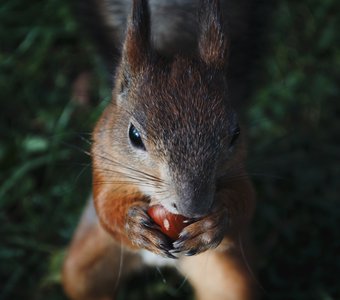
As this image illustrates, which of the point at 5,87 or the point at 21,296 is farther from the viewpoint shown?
the point at 5,87

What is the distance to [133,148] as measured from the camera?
6.22ft

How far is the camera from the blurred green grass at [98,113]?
9.03ft

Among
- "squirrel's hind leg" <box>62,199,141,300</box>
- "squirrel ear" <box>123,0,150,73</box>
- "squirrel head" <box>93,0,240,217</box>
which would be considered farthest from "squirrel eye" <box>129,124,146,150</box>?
"squirrel's hind leg" <box>62,199,141,300</box>

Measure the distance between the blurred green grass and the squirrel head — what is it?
599mm

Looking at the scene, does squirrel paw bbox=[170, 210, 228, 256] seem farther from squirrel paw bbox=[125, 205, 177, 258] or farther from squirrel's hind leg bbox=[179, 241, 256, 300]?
squirrel's hind leg bbox=[179, 241, 256, 300]

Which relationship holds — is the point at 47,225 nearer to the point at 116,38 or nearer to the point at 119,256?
the point at 119,256

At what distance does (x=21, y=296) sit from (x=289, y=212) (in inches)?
43.2

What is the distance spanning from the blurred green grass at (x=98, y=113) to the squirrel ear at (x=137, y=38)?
26.4 inches

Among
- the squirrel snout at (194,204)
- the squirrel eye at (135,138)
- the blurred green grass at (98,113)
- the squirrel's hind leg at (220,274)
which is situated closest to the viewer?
the squirrel snout at (194,204)

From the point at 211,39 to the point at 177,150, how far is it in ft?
1.24

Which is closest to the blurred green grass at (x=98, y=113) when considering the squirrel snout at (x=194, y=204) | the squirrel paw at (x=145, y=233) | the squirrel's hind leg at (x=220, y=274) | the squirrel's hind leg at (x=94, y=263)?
the squirrel's hind leg at (x=94, y=263)

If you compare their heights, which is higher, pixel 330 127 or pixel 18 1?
pixel 18 1

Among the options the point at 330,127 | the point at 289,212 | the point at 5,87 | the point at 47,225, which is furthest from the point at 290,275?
the point at 5,87

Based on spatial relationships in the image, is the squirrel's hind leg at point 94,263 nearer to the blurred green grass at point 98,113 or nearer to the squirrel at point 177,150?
the squirrel at point 177,150
